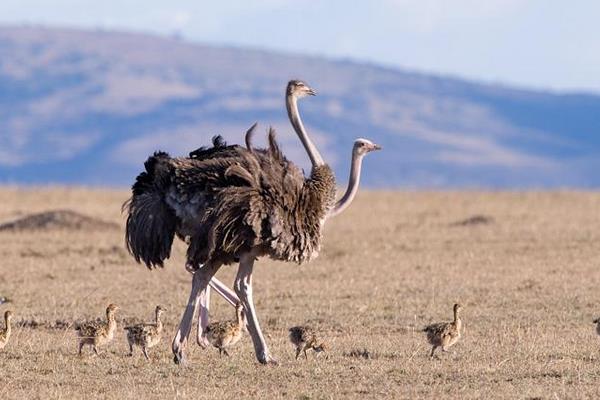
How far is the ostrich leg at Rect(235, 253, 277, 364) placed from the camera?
1131 cm

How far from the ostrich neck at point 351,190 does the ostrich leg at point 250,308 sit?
784 millimetres

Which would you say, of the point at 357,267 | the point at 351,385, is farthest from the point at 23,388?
the point at 357,267

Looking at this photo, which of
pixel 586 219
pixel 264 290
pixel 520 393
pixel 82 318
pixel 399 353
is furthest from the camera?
pixel 586 219

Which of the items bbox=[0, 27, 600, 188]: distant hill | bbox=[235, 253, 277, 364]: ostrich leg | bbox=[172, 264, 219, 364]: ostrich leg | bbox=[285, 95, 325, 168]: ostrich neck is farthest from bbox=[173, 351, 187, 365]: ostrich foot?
bbox=[0, 27, 600, 188]: distant hill

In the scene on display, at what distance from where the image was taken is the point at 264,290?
1658 centimetres

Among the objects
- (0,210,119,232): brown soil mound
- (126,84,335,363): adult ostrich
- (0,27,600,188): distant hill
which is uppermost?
(0,27,600,188): distant hill

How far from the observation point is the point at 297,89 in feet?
41.2

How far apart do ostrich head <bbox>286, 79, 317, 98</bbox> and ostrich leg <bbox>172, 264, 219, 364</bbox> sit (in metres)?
1.75

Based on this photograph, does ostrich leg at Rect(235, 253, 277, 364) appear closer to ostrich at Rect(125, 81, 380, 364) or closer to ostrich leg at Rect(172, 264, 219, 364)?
ostrich at Rect(125, 81, 380, 364)

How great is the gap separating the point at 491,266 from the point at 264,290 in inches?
148

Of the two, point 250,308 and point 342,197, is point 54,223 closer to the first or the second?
point 342,197

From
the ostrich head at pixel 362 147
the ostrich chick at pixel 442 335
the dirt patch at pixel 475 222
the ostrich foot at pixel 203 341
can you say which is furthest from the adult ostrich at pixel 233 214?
the dirt patch at pixel 475 222

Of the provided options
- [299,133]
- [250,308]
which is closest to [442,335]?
[250,308]

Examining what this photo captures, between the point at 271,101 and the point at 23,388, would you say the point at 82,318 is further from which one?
the point at 271,101
